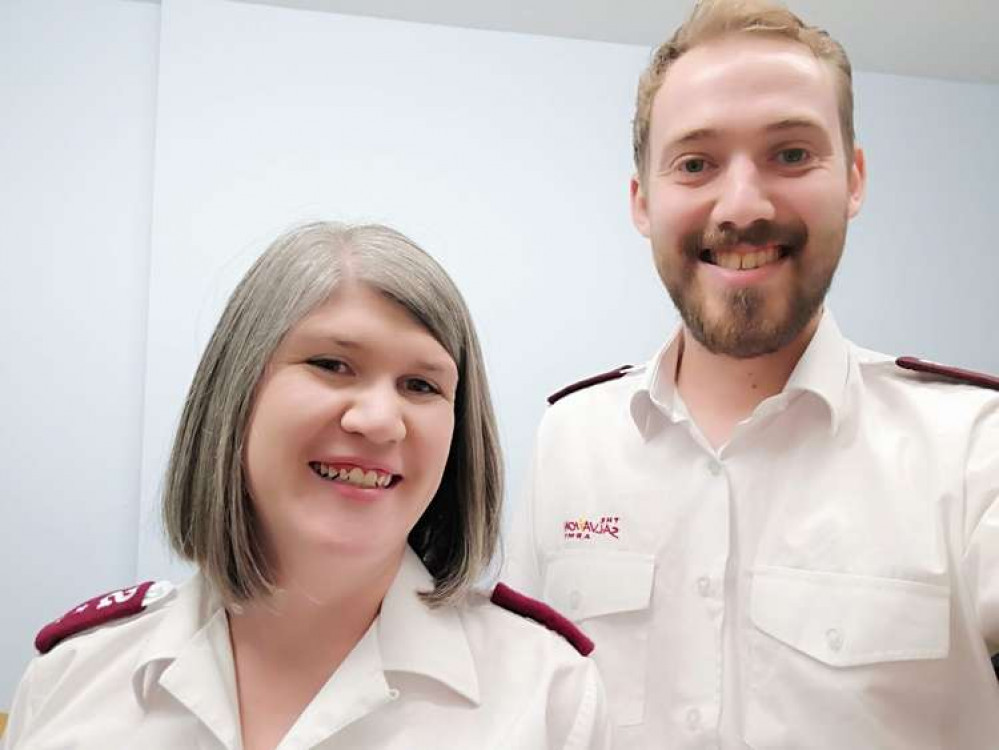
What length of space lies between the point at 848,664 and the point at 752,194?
1.98 feet

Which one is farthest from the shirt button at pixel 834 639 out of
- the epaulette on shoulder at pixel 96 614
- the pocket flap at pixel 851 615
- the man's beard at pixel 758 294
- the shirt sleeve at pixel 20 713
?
the shirt sleeve at pixel 20 713

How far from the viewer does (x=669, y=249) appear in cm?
125

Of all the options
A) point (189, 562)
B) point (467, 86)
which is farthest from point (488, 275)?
point (189, 562)

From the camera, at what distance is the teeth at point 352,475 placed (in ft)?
3.03

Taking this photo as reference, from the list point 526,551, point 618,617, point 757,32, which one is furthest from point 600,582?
point 757,32

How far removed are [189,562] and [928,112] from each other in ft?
11.3

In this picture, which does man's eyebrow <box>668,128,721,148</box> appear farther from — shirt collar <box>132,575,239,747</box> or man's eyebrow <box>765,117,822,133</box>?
shirt collar <box>132,575,239,747</box>

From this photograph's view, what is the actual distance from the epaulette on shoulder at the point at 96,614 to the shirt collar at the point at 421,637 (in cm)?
29

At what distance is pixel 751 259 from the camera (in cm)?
121

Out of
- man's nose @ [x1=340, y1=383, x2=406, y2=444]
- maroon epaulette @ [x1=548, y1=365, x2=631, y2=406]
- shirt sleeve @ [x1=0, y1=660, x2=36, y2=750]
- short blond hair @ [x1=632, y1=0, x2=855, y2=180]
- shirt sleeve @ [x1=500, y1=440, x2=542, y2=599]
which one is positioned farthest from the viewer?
maroon epaulette @ [x1=548, y1=365, x2=631, y2=406]

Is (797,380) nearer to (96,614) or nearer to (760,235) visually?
(760,235)

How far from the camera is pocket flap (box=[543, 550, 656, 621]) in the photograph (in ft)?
4.16

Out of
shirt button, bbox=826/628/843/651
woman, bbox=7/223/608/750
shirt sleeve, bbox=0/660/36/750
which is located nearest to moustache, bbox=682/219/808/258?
woman, bbox=7/223/608/750

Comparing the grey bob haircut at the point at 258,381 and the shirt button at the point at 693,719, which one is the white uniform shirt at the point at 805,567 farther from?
the grey bob haircut at the point at 258,381
